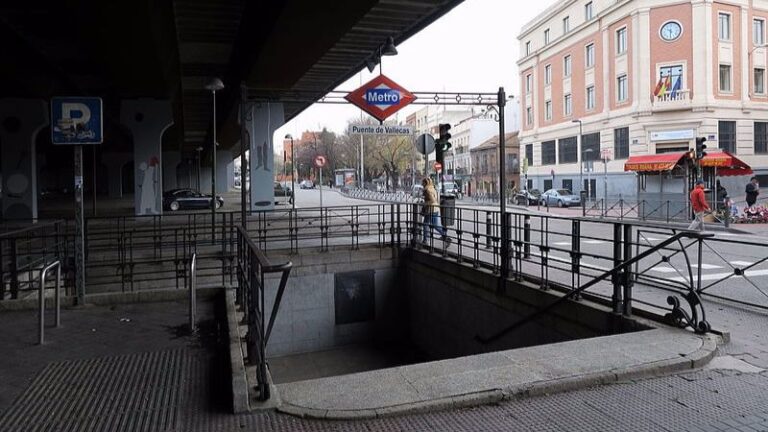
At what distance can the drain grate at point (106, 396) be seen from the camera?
4340 mm

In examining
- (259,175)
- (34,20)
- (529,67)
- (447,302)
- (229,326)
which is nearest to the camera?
(229,326)

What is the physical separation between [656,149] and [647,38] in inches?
301

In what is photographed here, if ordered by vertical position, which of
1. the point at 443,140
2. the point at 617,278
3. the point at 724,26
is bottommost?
the point at 617,278

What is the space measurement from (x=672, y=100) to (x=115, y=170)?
168 ft

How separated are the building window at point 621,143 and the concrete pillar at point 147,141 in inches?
1252

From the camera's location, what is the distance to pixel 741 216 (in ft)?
84.2

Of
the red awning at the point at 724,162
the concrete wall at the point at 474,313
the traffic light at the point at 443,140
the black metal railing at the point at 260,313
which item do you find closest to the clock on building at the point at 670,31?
the red awning at the point at 724,162

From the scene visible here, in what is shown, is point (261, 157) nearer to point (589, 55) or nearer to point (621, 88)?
point (621, 88)

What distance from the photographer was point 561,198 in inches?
1702

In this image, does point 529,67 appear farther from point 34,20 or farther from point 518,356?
point 518,356

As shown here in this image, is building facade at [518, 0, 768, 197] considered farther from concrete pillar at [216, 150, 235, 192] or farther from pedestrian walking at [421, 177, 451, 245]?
concrete pillar at [216, 150, 235, 192]

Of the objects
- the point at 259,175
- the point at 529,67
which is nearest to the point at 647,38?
the point at 529,67

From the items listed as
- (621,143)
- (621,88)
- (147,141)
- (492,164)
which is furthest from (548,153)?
(147,141)

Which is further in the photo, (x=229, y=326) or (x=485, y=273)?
(x=485, y=273)
